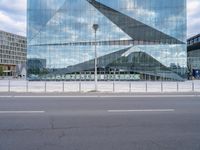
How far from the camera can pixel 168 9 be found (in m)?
63.1

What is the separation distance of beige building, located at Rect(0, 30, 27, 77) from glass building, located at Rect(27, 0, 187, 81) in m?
72.4

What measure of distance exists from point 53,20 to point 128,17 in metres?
20.8

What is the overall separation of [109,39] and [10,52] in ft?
326

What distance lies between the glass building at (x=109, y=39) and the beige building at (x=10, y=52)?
238ft

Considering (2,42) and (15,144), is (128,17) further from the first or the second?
(2,42)

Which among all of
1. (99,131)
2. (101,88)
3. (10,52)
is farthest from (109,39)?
(10,52)

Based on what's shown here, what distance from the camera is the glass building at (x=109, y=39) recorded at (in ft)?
205

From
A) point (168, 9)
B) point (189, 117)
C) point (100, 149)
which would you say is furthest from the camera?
point (168, 9)

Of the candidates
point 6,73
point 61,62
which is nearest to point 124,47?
point 61,62

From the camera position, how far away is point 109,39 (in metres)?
65.4

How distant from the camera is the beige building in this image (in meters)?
138

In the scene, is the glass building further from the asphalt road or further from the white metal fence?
the asphalt road

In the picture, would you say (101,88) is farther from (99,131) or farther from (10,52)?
(10,52)

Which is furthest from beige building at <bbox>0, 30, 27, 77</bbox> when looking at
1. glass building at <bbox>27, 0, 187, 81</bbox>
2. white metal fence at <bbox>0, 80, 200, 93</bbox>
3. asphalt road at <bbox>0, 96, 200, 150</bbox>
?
asphalt road at <bbox>0, 96, 200, 150</bbox>
